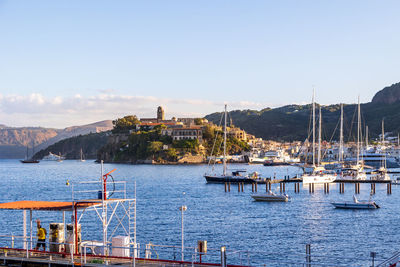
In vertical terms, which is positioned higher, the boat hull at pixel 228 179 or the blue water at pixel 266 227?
the boat hull at pixel 228 179

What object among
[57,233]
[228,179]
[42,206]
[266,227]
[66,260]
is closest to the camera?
[66,260]

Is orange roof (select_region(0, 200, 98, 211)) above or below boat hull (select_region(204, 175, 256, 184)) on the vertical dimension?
above

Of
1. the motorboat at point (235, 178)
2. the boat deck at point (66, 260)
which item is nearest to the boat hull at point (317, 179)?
the motorboat at point (235, 178)

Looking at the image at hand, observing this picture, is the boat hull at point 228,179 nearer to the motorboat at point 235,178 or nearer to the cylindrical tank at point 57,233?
the motorboat at point 235,178

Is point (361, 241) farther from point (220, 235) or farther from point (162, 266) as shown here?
point (162, 266)

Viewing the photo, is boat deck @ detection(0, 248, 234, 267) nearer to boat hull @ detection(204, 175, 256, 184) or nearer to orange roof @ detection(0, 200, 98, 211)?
orange roof @ detection(0, 200, 98, 211)

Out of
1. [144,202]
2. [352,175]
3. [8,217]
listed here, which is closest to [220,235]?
[8,217]

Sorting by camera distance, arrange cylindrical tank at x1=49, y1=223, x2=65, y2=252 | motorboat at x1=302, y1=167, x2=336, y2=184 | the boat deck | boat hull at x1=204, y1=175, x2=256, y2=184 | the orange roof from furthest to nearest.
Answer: boat hull at x1=204, y1=175, x2=256, y2=184
motorboat at x1=302, y1=167, x2=336, y2=184
cylindrical tank at x1=49, y1=223, x2=65, y2=252
the orange roof
the boat deck

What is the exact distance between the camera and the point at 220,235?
53094 mm

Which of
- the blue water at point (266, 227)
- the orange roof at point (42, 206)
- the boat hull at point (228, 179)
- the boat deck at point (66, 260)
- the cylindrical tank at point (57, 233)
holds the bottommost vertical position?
the blue water at point (266, 227)

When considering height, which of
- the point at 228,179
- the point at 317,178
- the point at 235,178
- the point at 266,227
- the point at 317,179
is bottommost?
the point at 266,227

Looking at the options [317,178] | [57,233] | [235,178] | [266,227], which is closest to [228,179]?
[235,178]

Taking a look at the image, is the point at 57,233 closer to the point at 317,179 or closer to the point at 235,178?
the point at 317,179

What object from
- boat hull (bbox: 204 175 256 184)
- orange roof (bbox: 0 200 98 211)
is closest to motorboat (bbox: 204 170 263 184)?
boat hull (bbox: 204 175 256 184)
